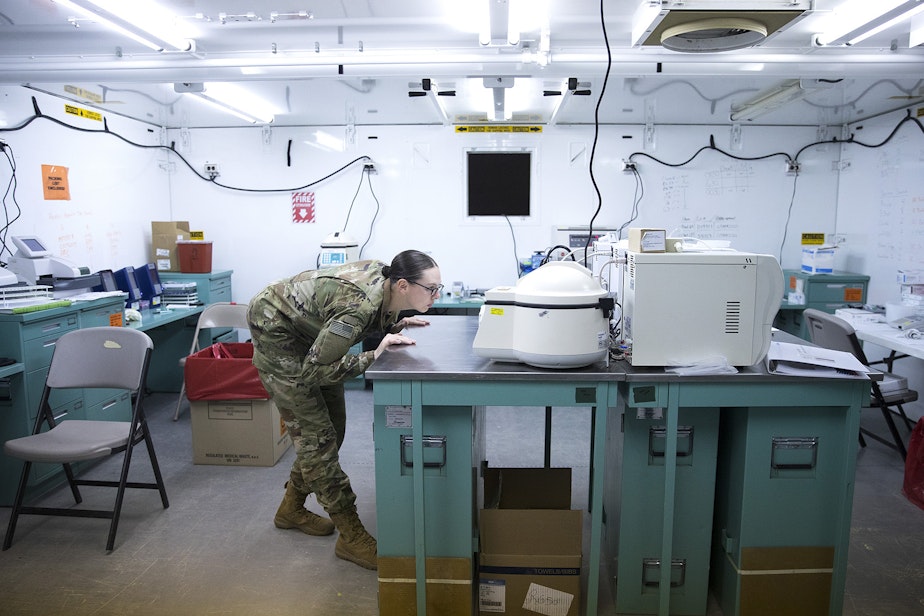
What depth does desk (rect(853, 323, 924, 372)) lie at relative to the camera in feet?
10.9

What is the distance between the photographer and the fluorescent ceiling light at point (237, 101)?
3807 millimetres

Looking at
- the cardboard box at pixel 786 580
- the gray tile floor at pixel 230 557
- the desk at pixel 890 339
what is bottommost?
the gray tile floor at pixel 230 557

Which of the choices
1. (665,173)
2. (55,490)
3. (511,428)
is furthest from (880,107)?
(55,490)

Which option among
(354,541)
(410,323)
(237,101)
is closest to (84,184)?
(237,101)

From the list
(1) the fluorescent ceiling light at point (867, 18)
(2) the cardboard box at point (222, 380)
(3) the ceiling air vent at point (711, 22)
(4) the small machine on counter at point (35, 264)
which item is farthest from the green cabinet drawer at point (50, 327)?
(1) the fluorescent ceiling light at point (867, 18)

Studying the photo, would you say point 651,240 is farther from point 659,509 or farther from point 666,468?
point 659,509

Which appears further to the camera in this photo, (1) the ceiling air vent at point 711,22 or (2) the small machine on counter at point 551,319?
(2) the small machine on counter at point 551,319

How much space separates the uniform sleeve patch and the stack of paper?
1.44 metres

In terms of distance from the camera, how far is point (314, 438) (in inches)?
98.3

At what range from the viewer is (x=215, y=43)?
336 centimetres

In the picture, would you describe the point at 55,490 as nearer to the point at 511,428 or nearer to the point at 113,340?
the point at 113,340

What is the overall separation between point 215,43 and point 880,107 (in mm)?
4686

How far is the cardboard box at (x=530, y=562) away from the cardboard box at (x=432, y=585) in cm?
8

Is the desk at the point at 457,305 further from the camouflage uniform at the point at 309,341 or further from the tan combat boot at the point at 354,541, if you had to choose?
the tan combat boot at the point at 354,541
